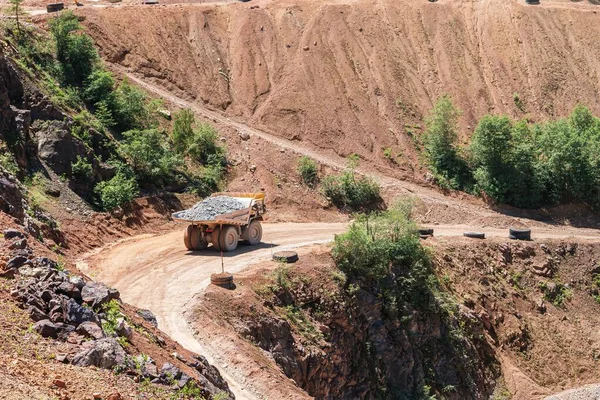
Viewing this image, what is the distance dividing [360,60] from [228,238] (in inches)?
1089

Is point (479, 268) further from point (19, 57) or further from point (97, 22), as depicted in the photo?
point (97, 22)

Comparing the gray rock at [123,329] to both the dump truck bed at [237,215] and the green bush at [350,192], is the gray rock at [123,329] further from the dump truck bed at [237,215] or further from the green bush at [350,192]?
the green bush at [350,192]

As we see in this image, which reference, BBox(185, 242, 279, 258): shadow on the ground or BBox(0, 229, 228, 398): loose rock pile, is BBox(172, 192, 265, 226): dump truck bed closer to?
BBox(185, 242, 279, 258): shadow on the ground

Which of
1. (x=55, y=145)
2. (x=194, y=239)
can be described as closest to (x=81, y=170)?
(x=55, y=145)

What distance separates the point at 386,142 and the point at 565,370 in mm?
19389

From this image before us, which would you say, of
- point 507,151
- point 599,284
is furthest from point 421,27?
point 599,284

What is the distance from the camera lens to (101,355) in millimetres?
13289

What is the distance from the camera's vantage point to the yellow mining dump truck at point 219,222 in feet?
95.4

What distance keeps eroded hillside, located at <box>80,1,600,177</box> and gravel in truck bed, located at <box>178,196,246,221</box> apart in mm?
17335

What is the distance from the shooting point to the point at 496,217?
1690 inches

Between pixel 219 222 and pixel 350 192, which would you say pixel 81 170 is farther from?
pixel 350 192

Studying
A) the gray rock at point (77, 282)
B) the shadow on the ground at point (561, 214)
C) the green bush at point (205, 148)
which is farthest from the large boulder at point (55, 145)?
the shadow on the ground at point (561, 214)

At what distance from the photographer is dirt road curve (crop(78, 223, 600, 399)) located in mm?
21469

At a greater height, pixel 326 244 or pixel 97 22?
pixel 97 22
